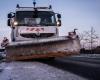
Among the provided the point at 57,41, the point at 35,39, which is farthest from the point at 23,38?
the point at 57,41

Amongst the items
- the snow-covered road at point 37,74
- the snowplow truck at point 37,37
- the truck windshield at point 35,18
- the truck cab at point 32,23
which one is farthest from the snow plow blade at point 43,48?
the snow-covered road at point 37,74

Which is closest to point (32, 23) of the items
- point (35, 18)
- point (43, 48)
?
point (35, 18)

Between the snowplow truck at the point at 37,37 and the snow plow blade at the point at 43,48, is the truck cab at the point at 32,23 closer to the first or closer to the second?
the snowplow truck at the point at 37,37

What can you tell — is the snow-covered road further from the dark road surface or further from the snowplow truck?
the snowplow truck

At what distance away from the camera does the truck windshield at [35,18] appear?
1708 centimetres

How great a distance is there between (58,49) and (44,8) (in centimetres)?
364

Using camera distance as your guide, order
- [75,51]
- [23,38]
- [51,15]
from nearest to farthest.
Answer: [75,51]
[23,38]
[51,15]

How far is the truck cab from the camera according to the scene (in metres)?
16.8

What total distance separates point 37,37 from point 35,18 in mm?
1244

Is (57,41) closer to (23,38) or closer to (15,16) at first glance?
(23,38)

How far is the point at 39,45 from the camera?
1602cm

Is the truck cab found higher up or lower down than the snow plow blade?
higher up

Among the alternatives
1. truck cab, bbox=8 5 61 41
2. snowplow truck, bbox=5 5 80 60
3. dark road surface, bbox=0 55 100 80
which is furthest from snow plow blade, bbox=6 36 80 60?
dark road surface, bbox=0 55 100 80

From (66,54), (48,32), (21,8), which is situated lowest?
(66,54)
